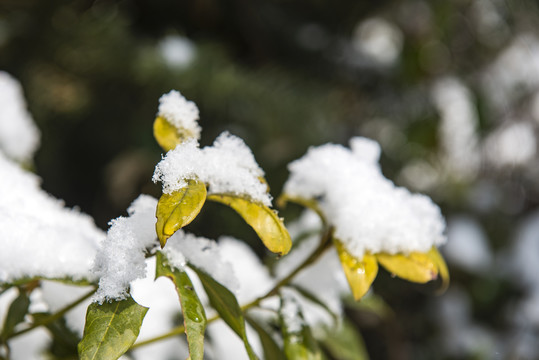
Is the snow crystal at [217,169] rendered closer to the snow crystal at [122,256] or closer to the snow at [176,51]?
the snow crystal at [122,256]

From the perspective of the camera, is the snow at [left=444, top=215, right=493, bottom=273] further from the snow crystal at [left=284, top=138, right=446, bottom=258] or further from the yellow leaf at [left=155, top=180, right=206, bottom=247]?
the yellow leaf at [left=155, top=180, right=206, bottom=247]

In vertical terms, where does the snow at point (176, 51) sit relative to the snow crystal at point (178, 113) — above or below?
below

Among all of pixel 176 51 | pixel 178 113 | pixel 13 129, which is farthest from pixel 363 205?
pixel 176 51

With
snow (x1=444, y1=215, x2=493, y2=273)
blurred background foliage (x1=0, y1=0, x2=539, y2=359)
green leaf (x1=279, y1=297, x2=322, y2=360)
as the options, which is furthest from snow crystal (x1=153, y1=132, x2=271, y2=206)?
snow (x1=444, y1=215, x2=493, y2=273)

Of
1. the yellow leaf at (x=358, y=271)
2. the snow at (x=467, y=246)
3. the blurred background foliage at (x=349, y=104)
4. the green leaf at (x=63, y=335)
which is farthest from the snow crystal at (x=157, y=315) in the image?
the snow at (x=467, y=246)

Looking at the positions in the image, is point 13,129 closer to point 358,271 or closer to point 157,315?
point 157,315

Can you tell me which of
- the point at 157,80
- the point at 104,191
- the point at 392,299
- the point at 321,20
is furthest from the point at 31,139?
the point at 392,299
